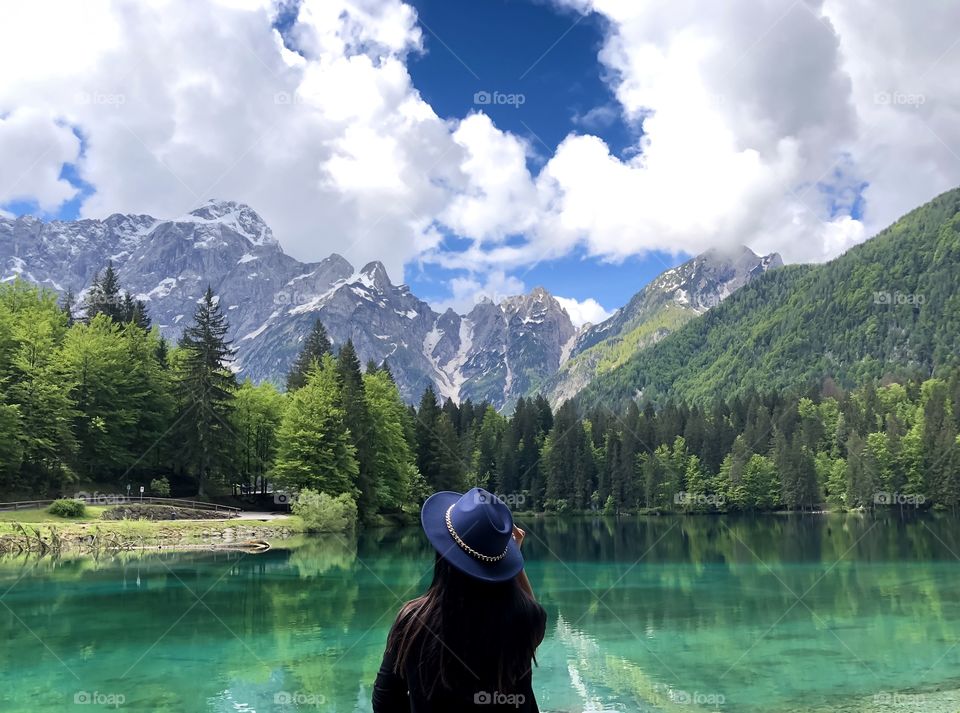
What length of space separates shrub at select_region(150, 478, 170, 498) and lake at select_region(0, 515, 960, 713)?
1813cm

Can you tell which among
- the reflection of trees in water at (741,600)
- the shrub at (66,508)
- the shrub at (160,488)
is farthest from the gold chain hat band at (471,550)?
the shrub at (160,488)

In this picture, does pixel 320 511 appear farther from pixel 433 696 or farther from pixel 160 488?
pixel 433 696

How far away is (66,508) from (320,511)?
61.8 ft

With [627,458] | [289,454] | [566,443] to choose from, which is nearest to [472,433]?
[566,443]

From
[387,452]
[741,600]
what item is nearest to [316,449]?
[387,452]

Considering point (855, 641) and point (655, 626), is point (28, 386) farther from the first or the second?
point (855, 641)

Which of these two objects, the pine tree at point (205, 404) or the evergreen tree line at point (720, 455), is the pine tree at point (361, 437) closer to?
the pine tree at point (205, 404)

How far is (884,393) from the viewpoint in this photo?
14462cm

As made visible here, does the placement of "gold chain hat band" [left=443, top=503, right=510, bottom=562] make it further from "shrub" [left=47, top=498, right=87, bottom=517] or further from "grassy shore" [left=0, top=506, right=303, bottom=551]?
"shrub" [left=47, top=498, right=87, bottom=517]

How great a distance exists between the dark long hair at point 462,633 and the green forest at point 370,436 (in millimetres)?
53326

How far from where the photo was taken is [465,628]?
3613 mm

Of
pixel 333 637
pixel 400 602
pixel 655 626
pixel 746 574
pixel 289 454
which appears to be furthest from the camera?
pixel 289 454

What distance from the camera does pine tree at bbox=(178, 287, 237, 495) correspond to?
64375 millimetres

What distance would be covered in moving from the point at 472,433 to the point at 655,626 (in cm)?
9729
